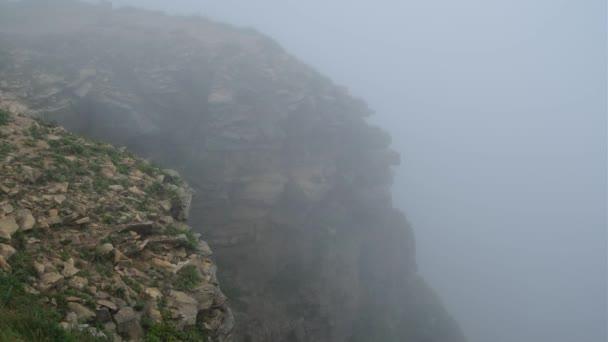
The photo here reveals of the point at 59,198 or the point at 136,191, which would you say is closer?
the point at 59,198

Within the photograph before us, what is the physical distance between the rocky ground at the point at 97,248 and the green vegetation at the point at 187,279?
33mm

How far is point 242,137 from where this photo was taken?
28.0m

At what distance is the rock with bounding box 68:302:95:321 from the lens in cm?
572

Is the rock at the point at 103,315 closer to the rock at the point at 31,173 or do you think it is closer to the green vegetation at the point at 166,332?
the green vegetation at the point at 166,332

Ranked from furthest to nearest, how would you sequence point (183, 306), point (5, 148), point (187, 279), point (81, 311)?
point (5, 148) → point (187, 279) → point (183, 306) → point (81, 311)

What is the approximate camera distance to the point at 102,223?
8430mm

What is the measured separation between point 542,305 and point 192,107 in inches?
4564

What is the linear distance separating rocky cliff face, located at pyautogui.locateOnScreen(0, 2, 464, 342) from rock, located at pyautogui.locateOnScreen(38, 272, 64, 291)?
17.8m

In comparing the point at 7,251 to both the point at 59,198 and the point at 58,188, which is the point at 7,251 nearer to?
the point at 59,198

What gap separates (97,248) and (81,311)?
1.98 m

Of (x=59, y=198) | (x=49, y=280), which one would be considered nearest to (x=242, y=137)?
(x=59, y=198)

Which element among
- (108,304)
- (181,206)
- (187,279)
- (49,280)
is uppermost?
(49,280)

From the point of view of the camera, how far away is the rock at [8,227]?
6477 millimetres

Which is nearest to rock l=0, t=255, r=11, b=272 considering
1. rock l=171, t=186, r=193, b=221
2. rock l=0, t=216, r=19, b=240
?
rock l=0, t=216, r=19, b=240
